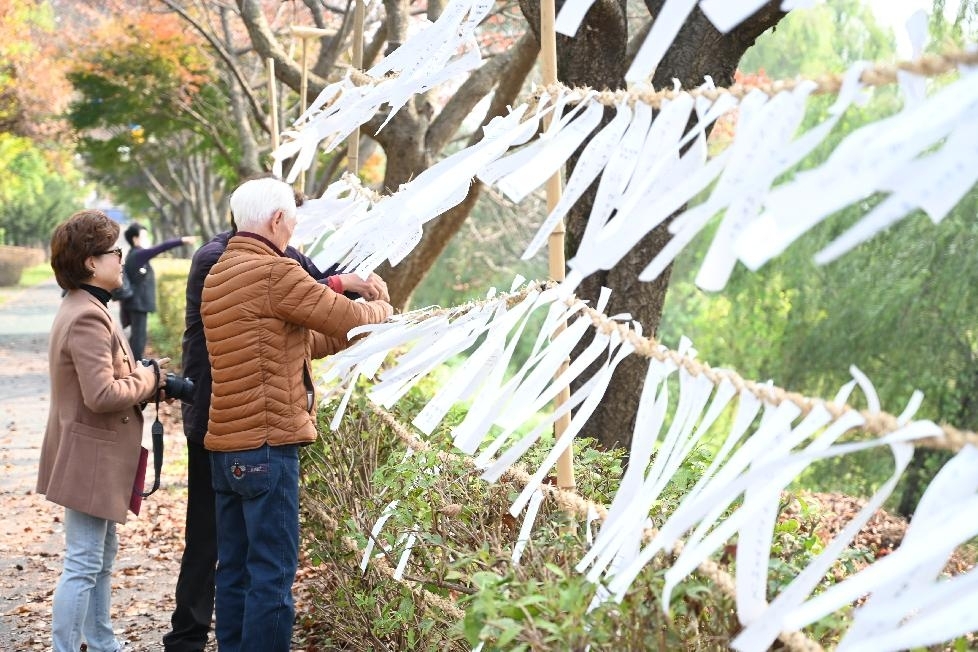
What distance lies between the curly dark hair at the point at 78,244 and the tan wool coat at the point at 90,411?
0.27ft

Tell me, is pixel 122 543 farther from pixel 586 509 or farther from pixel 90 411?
pixel 586 509

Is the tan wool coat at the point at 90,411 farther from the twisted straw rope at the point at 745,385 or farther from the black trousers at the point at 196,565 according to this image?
the twisted straw rope at the point at 745,385

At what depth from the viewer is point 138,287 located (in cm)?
1207

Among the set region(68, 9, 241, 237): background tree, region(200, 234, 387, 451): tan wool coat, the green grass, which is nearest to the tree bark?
region(200, 234, 387, 451): tan wool coat

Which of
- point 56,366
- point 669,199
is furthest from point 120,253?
point 669,199

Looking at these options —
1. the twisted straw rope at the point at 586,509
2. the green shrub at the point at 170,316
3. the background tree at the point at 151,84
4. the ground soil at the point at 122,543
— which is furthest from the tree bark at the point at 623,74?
the background tree at the point at 151,84

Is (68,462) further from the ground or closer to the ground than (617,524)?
closer to the ground

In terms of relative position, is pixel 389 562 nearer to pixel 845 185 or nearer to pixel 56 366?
pixel 56 366

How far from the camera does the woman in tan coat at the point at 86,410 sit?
13.0 ft

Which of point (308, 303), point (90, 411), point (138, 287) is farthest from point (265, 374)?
point (138, 287)

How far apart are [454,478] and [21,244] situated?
50.4 m

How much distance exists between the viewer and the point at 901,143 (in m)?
1.09

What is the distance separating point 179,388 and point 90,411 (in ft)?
1.04

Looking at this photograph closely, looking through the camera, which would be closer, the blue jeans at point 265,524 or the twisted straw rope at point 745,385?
the twisted straw rope at point 745,385
